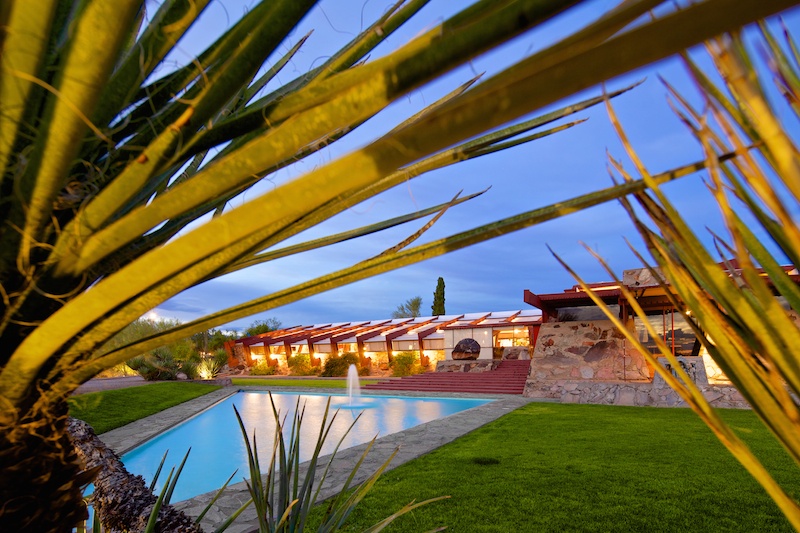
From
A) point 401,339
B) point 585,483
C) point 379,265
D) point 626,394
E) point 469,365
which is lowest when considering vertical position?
point 626,394

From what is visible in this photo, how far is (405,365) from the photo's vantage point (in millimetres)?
22703

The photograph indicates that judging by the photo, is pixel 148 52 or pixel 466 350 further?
pixel 466 350

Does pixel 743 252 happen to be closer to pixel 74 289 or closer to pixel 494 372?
pixel 74 289

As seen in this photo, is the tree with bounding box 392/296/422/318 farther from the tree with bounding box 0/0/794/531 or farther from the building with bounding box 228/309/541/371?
the tree with bounding box 0/0/794/531

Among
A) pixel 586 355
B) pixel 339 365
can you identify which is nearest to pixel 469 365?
pixel 586 355

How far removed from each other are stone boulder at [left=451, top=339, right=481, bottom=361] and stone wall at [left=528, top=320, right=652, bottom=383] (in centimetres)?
531

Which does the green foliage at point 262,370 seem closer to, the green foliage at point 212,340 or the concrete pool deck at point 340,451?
the green foliage at point 212,340

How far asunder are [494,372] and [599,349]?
192 inches

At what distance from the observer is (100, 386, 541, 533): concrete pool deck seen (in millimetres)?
4254

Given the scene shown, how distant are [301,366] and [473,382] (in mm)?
13056

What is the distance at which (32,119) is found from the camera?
1.81 ft

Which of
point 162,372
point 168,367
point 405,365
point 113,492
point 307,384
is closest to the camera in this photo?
point 113,492

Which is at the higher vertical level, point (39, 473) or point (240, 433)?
point (39, 473)

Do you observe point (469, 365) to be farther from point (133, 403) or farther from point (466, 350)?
point (133, 403)
